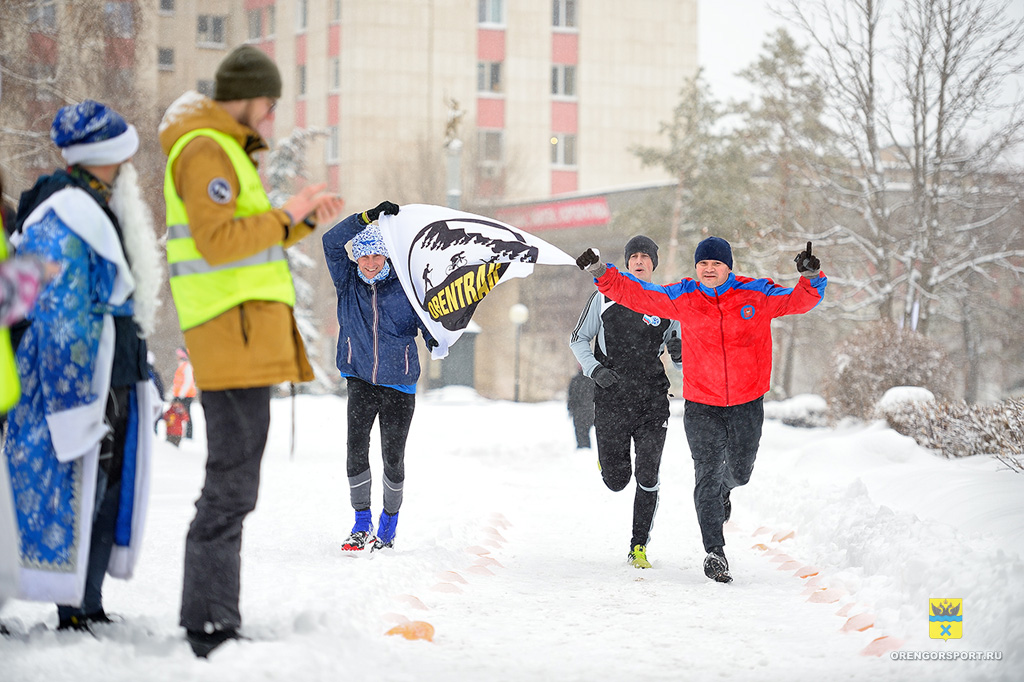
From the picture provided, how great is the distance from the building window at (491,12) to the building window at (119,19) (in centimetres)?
2723

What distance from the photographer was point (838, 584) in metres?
5.56

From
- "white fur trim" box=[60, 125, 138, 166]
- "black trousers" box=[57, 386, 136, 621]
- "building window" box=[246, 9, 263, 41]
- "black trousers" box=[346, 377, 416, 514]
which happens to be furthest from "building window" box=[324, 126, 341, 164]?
"black trousers" box=[57, 386, 136, 621]

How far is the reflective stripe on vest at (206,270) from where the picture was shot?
3.61 metres

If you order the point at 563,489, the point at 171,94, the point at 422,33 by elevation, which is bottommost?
the point at 563,489

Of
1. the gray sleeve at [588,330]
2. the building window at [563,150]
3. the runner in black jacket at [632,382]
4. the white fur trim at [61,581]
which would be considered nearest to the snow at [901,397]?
the runner in black jacket at [632,382]

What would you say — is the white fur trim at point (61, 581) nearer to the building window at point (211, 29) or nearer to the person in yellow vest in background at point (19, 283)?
the person in yellow vest in background at point (19, 283)

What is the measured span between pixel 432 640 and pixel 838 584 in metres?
2.47

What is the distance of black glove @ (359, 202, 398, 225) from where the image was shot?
581 centimetres

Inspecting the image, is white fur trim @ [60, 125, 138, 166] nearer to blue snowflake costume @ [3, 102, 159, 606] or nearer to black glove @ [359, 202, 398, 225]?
blue snowflake costume @ [3, 102, 159, 606]

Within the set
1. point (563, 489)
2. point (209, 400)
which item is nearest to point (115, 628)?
point (209, 400)

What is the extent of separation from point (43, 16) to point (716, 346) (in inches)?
542

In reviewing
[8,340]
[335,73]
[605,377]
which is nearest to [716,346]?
[605,377]

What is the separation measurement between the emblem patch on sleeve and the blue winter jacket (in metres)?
2.53

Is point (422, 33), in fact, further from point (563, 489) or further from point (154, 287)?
point (154, 287)
